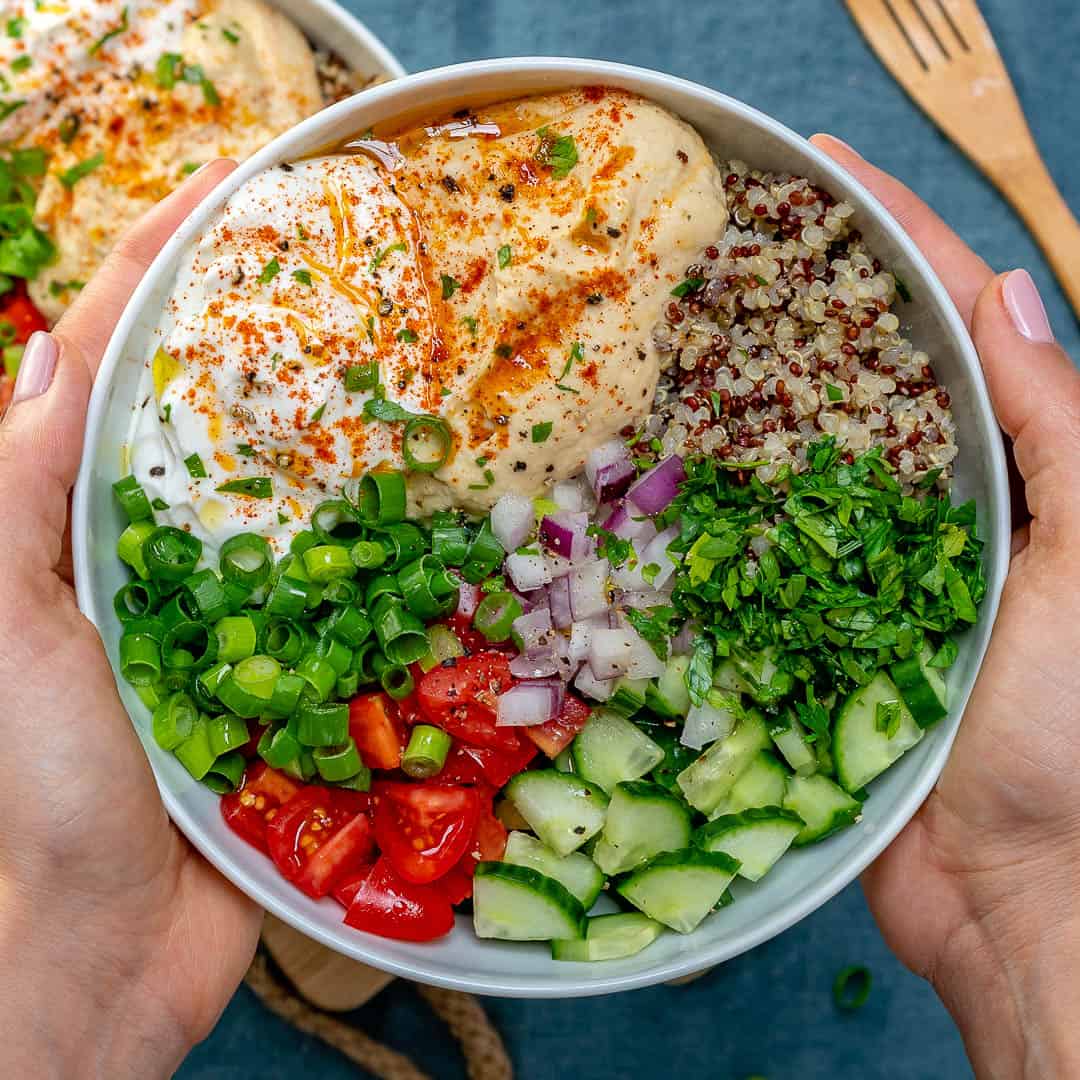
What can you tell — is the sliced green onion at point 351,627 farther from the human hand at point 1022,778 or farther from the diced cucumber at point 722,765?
the human hand at point 1022,778

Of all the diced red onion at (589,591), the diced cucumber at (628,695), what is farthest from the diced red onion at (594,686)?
the diced red onion at (589,591)

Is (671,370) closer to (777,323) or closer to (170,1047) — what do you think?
(777,323)

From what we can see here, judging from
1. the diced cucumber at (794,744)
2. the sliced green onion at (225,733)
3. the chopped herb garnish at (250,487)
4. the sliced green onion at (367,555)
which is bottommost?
the sliced green onion at (225,733)

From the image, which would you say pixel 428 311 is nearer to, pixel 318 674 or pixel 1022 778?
pixel 318 674

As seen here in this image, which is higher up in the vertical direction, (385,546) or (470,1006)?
(385,546)

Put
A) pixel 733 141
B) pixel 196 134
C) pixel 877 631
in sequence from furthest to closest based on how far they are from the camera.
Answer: pixel 196 134, pixel 733 141, pixel 877 631

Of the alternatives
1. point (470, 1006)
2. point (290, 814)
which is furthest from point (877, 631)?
point (470, 1006)

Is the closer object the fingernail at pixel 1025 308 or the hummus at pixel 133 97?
the fingernail at pixel 1025 308
